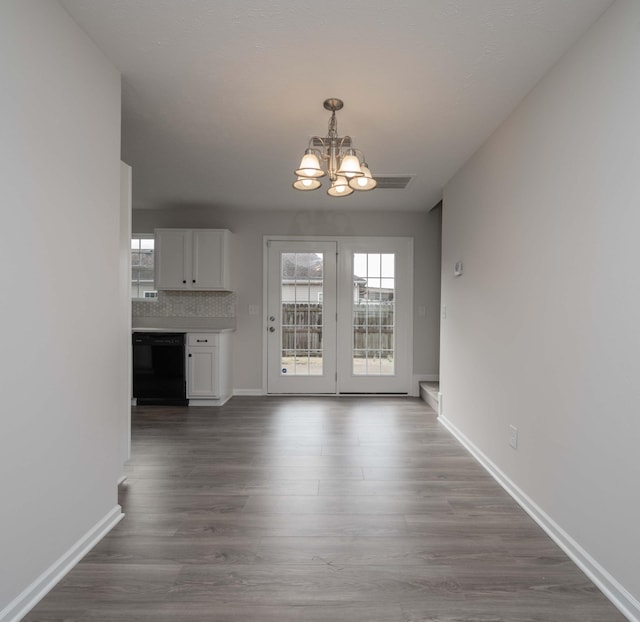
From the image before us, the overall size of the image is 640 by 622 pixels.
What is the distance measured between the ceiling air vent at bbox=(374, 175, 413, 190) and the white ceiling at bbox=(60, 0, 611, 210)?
0.28 meters

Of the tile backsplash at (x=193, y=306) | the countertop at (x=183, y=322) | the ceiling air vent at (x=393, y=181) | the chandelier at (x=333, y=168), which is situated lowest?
the countertop at (x=183, y=322)

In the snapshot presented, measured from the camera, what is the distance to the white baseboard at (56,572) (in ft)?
4.78

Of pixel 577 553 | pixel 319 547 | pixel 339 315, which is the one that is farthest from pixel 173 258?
pixel 577 553

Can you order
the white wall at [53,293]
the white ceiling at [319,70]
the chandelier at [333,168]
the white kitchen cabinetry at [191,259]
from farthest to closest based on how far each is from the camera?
the white kitchen cabinetry at [191,259] < the chandelier at [333,168] < the white ceiling at [319,70] < the white wall at [53,293]

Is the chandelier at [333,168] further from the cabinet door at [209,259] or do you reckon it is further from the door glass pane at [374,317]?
the door glass pane at [374,317]

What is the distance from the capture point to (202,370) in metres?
4.60

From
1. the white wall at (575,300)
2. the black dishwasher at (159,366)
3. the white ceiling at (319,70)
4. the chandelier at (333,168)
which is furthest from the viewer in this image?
the black dishwasher at (159,366)

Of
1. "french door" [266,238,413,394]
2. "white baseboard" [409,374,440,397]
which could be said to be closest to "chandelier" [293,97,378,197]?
"french door" [266,238,413,394]

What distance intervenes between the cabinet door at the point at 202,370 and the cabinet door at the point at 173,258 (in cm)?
83

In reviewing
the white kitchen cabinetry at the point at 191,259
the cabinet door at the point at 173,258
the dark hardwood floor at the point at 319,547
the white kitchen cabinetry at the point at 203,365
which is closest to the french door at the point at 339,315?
the white kitchen cabinetry at the point at 191,259

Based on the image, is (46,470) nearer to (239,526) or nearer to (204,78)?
(239,526)

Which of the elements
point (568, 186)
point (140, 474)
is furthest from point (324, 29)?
point (140, 474)

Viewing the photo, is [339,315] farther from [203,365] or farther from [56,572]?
[56,572]

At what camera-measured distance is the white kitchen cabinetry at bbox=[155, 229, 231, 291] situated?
484cm
